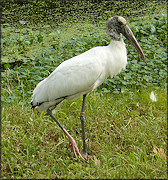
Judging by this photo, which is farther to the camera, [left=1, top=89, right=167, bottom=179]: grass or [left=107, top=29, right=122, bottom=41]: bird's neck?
[left=107, top=29, right=122, bottom=41]: bird's neck

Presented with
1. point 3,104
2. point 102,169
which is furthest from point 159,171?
point 3,104

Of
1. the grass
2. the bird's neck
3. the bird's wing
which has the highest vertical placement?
the bird's neck

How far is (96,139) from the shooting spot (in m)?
3.68

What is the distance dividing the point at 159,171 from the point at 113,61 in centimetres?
115

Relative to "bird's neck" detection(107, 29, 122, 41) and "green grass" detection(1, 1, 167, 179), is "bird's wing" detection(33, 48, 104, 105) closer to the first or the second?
"bird's neck" detection(107, 29, 122, 41)

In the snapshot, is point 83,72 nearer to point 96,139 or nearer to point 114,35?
point 114,35

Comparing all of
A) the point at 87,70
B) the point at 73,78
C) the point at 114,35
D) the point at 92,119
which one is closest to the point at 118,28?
the point at 114,35

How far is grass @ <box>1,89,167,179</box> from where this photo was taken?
122 inches

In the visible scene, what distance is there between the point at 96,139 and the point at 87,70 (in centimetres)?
92

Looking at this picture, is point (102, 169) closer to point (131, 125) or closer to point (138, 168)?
point (138, 168)

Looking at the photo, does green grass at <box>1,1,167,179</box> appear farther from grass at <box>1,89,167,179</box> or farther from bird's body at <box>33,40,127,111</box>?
bird's body at <box>33,40,127,111</box>

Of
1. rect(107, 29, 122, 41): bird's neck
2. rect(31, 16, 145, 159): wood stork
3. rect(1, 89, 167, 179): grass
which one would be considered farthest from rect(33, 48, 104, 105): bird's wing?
rect(1, 89, 167, 179): grass

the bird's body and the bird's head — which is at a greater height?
the bird's head

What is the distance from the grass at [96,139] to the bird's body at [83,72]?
1.85 ft
